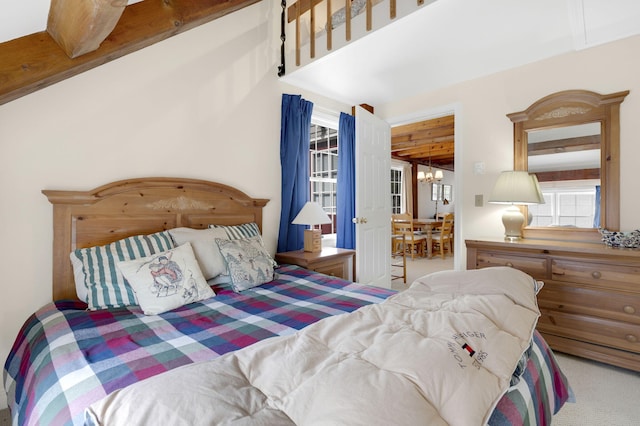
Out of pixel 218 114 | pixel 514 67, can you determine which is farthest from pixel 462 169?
pixel 218 114

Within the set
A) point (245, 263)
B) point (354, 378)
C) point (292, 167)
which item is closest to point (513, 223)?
point (292, 167)

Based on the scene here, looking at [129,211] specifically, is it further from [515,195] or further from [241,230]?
[515,195]

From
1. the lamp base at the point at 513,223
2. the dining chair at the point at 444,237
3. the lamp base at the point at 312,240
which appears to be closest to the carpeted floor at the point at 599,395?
the lamp base at the point at 513,223

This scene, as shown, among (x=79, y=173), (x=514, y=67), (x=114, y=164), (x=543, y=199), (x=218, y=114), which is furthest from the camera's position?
(x=514, y=67)

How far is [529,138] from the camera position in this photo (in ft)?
9.44

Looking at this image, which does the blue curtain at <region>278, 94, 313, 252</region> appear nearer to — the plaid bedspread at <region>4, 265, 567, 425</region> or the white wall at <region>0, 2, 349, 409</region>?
the white wall at <region>0, 2, 349, 409</region>

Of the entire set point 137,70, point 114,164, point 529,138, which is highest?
point 137,70

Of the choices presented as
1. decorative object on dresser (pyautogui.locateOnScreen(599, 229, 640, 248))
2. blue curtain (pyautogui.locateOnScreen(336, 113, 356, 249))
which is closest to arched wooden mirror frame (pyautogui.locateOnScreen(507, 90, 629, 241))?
decorative object on dresser (pyautogui.locateOnScreen(599, 229, 640, 248))

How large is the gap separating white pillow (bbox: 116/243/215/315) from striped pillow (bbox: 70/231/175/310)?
7cm

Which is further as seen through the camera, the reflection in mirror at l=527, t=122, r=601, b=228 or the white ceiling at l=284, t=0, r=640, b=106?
the reflection in mirror at l=527, t=122, r=601, b=228

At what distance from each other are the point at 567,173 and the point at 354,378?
294 centimetres

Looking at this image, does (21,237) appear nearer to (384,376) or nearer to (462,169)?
(384,376)

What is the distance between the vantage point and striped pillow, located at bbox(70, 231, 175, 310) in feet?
5.35

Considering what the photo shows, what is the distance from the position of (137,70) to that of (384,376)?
7.75 ft
